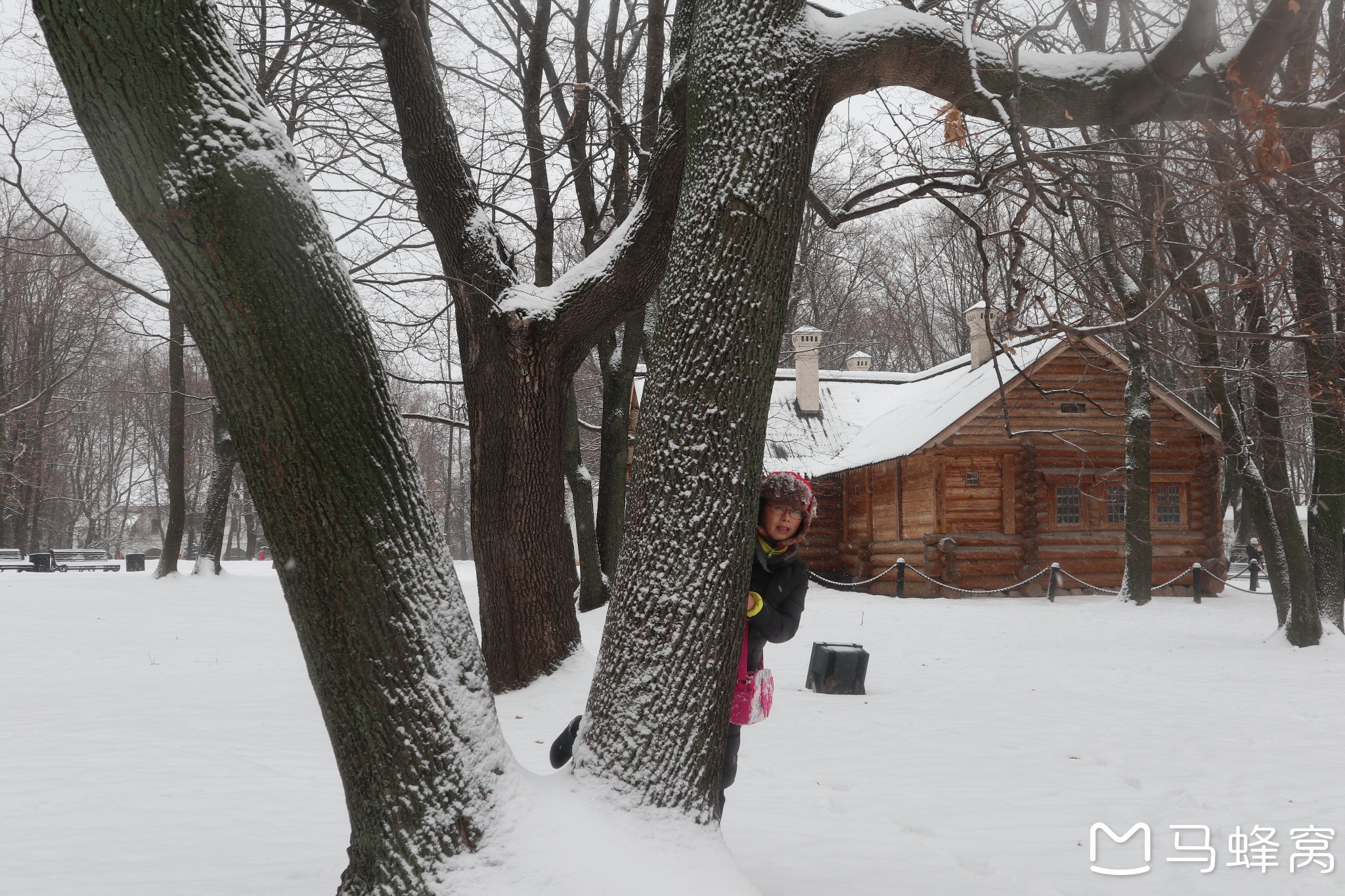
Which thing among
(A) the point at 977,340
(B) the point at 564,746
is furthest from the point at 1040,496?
(B) the point at 564,746

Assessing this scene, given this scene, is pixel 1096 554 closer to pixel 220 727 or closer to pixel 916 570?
pixel 916 570

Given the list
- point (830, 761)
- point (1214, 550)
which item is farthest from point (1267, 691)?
point (1214, 550)

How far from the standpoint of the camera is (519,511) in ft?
25.7

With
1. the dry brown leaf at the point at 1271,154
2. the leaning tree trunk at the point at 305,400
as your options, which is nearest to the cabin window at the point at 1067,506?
the dry brown leaf at the point at 1271,154

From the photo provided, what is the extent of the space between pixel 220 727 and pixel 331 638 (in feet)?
17.8

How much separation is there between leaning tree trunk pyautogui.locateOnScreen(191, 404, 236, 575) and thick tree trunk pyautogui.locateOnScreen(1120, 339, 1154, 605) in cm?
1755

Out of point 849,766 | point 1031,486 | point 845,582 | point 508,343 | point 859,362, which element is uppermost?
point 859,362

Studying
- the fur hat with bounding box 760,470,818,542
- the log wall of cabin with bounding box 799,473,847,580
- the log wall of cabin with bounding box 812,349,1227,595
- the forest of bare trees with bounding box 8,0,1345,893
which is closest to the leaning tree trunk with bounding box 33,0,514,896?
the forest of bare trees with bounding box 8,0,1345,893

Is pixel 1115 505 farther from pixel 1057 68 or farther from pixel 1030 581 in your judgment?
pixel 1057 68

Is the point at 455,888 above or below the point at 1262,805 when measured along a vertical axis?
above

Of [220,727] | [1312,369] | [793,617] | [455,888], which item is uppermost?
[1312,369]

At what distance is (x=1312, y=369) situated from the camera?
10297 millimetres

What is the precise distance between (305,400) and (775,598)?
210 centimetres

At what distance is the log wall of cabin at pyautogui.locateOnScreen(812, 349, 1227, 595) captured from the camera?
19469 mm
